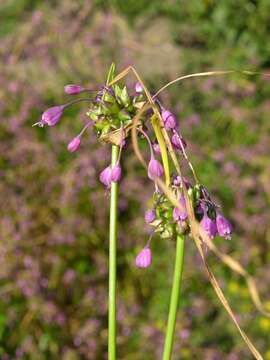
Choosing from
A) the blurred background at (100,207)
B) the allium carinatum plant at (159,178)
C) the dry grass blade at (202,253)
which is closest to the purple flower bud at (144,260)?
the allium carinatum plant at (159,178)

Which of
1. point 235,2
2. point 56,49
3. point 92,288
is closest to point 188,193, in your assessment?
point 92,288

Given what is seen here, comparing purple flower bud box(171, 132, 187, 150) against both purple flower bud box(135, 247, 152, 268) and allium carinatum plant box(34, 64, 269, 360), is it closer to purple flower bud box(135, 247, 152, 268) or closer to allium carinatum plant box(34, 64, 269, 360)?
allium carinatum plant box(34, 64, 269, 360)

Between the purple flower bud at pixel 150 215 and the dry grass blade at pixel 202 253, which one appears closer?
the dry grass blade at pixel 202 253

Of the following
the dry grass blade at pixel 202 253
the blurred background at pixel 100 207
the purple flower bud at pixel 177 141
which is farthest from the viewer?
the blurred background at pixel 100 207

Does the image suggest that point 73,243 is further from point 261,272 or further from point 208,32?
point 208,32

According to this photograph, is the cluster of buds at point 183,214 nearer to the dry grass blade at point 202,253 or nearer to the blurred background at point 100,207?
the dry grass blade at point 202,253

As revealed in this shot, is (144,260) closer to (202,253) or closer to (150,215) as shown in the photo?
(150,215)

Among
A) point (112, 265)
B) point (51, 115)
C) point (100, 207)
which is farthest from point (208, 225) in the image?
Result: point (100, 207)

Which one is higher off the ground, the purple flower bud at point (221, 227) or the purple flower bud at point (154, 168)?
the purple flower bud at point (154, 168)
